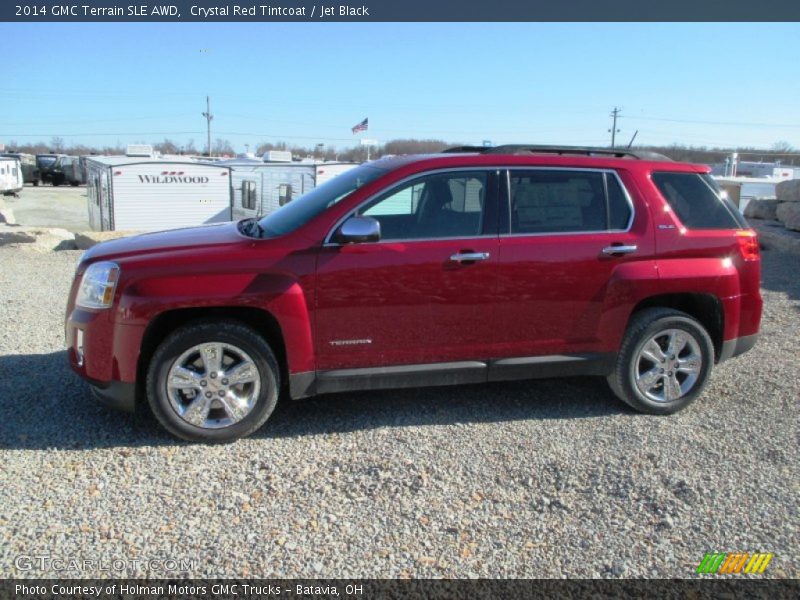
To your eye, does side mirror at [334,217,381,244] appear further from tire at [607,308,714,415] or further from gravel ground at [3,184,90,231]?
gravel ground at [3,184,90,231]

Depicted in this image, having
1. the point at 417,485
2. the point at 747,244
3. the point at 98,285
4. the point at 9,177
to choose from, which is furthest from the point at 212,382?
the point at 9,177

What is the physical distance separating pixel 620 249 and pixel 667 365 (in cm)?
94

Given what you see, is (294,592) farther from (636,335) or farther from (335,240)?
(636,335)

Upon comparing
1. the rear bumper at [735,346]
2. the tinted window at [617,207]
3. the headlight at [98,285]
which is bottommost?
the rear bumper at [735,346]

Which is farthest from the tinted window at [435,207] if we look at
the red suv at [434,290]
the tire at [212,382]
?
the tire at [212,382]

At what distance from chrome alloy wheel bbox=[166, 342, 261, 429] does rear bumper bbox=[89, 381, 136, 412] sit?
236mm

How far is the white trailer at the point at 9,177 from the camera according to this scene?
119 feet

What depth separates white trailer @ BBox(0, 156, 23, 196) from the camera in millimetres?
36219

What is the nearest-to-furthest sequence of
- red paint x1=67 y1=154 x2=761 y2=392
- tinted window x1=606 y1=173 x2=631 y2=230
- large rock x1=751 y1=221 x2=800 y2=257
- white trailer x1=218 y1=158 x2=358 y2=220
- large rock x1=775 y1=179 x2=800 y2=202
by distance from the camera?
1. red paint x1=67 y1=154 x2=761 y2=392
2. tinted window x1=606 y1=173 x2=631 y2=230
3. large rock x1=751 y1=221 x2=800 y2=257
4. large rock x1=775 y1=179 x2=800 y2=202
5. white trailer x1=218 y1=158 x2=358 y2=220

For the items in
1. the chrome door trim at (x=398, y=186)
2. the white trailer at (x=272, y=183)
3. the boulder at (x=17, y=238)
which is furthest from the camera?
the white trailer at (x=272, y=183)

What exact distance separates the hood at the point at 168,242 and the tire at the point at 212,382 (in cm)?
53

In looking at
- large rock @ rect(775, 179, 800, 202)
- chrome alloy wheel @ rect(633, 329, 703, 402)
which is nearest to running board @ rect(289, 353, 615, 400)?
chrome alloy wheel @ rect(633, 329, 703, 402)

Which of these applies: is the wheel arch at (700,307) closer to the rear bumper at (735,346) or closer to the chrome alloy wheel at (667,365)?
the rear bumper at (735,346)

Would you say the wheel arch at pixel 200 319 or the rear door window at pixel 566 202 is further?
the rear door window at pixel 566 202
